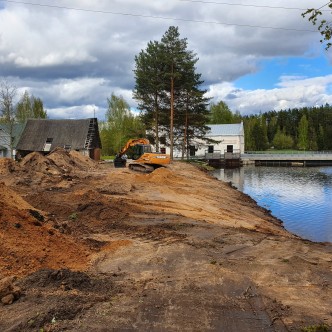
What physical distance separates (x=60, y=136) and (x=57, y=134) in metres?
0.66

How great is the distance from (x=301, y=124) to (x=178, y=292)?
11281cm

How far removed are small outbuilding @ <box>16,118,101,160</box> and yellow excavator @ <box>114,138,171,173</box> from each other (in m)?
17.3

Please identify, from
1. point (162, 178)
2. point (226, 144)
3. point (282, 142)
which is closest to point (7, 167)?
point (162, 178)

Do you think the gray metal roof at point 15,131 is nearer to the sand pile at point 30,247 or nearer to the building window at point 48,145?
the building window at point 48,145

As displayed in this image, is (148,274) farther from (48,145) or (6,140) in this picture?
(6,140)

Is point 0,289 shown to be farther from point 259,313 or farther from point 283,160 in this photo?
point 283,160

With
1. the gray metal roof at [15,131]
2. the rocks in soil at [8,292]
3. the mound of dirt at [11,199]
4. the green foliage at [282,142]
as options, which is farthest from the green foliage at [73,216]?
the green foliage at [282,142]

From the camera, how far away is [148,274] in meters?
8.33

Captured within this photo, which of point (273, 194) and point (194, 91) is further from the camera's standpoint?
point (194, 91)

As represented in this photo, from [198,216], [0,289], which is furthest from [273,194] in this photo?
[0,289]

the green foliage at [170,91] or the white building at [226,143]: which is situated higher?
the green foliage at [170,91]

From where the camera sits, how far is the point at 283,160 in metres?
70.2

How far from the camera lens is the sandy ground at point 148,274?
233 inches

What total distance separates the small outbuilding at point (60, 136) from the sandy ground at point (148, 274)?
3898 cm
